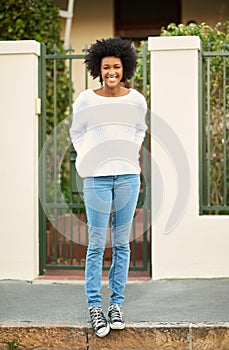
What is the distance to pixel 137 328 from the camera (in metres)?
5.36

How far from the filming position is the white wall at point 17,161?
7.14 metres

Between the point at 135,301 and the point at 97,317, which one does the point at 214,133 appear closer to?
the point at 135,301

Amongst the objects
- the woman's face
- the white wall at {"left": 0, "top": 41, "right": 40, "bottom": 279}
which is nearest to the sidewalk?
the white wall at {"left": 0, "top": 41, "right": 40, "bottom": 279}

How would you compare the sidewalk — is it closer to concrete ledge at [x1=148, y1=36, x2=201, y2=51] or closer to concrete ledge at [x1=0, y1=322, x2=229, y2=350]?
concrete ledge at [x1=0, y1=322, x2=229, y2=350]

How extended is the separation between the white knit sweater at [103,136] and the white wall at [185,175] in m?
1.81

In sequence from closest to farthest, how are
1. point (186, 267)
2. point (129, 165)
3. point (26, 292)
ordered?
point (129, 165), point (26, 292), point (186, 267)

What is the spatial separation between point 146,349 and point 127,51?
2096mm

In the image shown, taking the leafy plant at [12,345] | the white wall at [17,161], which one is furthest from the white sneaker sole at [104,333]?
the white wall at [17,161]

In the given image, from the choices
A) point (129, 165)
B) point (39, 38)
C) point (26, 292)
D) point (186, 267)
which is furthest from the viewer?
point (39, 38)

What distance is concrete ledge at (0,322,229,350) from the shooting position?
5340 mm

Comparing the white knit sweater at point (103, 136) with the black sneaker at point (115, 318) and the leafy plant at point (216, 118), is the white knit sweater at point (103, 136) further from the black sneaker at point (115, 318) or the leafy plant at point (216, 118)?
the leafy plant at point (216, 118)

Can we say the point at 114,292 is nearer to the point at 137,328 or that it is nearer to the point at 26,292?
the point at 137,328

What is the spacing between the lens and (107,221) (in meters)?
5.20

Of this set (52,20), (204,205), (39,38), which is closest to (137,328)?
(204,205)
